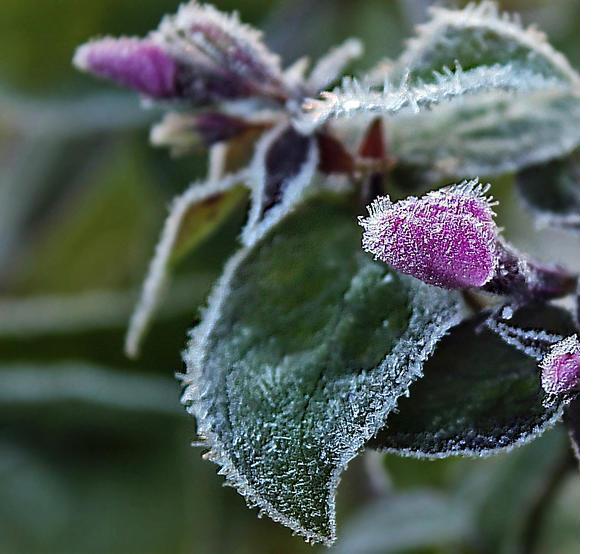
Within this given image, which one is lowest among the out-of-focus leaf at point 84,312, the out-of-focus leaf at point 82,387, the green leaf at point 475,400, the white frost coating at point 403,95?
the green leaf at point 475,400

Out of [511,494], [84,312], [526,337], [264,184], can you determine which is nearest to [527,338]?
[526,337]

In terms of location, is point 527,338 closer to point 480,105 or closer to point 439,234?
point 439,234

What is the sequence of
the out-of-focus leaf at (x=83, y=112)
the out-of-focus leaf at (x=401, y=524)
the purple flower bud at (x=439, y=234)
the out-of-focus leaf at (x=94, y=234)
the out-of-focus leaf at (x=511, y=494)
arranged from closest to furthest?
the purple flower bud at (x=439, y=234) → the out-of-focus leaf at (x=511, y=494) → the out-of-focus leaf at (x=401, y=524) → the out-of-focus leaf at (x=83, y=112) → the out-of-focus leaf at (x=94, y=234)

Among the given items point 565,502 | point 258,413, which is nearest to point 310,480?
point 258,413

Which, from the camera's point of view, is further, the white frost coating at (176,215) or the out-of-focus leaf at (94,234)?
the out-of-focus leaf at (94,234)

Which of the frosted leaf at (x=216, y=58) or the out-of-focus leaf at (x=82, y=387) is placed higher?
the out-of-focus leaf at (x=82, y=387)

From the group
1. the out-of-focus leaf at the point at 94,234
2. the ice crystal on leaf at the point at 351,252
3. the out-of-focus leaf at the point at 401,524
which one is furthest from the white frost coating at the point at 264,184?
the out-of-focus leaf at the point at 94,234

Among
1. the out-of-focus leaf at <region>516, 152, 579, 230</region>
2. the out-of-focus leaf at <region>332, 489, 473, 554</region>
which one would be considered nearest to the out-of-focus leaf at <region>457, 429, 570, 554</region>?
the out-of-focus leaf at <region>332, 489, 473, 554</region>

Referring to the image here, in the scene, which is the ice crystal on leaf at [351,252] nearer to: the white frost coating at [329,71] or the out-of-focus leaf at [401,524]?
the white frost coating at [329,71]

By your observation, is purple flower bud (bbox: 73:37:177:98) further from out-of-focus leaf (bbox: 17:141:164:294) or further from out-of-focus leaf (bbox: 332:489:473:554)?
out-of-focus leaf (bbox: 17:141:164:294)
